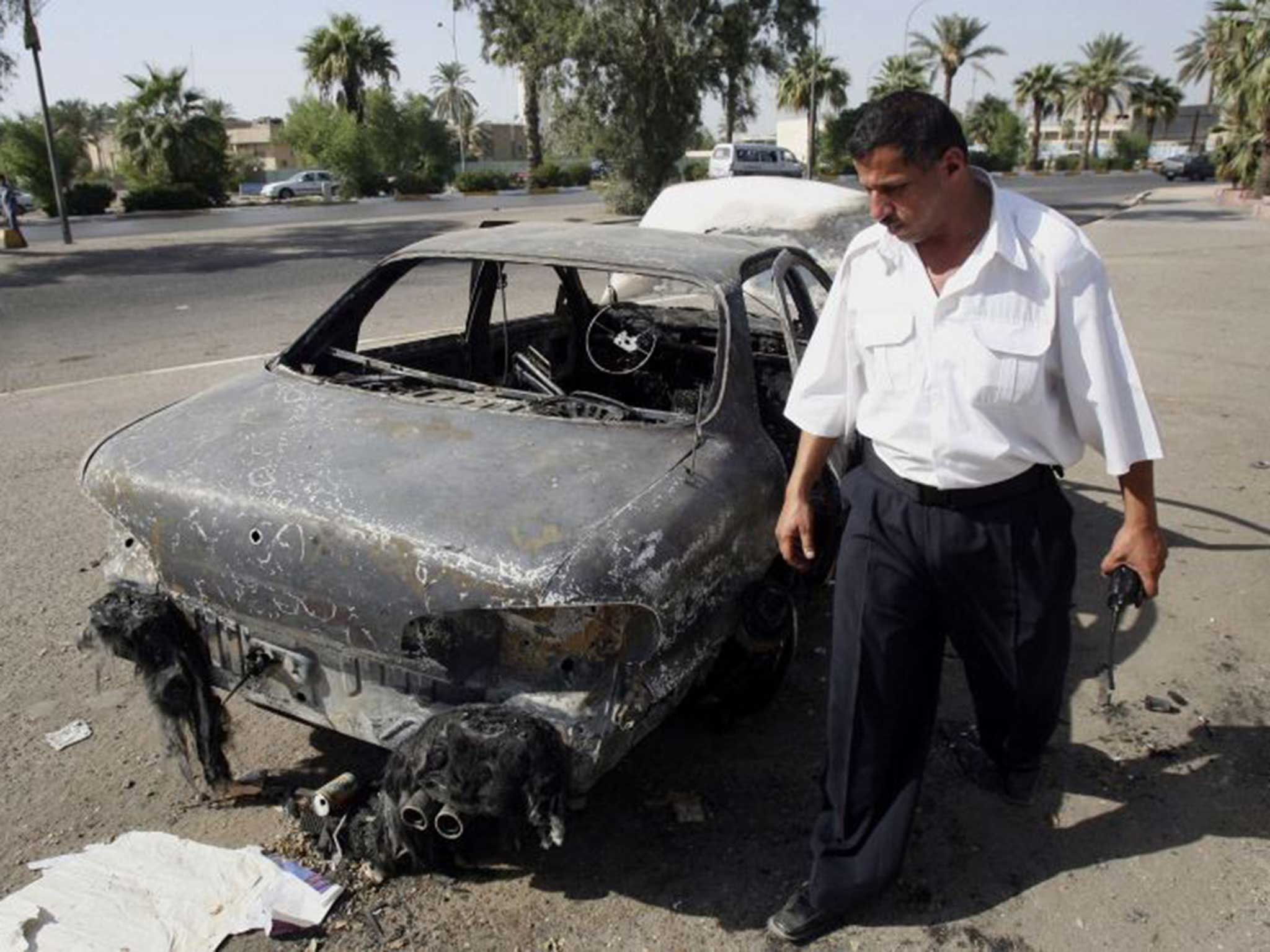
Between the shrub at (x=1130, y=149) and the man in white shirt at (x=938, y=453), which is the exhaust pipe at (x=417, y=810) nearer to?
the man in white shirt at (x=938, y=453)

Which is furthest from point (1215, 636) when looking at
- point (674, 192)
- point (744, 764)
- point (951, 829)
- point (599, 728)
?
point (674, 192)

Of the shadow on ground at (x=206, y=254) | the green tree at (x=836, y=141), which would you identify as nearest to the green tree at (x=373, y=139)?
the green tree at (x=836, y=141)

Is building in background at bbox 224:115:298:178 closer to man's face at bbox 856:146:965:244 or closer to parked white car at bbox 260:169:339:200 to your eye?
parked white car at bbox 260:169:339:200

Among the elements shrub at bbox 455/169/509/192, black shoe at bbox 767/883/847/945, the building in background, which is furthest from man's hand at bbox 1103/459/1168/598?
the building in background

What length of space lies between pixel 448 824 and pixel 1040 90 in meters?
81.3

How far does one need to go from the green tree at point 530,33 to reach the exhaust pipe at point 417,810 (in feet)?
81.2

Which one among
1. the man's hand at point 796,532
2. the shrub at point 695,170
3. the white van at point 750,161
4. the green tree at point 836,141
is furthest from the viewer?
the green tree at point 836,141

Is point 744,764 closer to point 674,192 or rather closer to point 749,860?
point 749,860

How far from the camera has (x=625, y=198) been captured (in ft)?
88.3

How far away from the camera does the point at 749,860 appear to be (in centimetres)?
261

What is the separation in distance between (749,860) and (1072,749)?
1.17 meters

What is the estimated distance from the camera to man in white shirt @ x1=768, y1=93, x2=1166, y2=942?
6.85ft

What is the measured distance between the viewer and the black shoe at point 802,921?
2320mm

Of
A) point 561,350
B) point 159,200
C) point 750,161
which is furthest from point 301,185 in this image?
point 561,350
